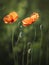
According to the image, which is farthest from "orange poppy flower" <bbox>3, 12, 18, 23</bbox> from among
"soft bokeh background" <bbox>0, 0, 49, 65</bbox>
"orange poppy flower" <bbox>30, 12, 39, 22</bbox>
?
"orange poppy flower" <bbox>30, 12, 39, 22</bbox>

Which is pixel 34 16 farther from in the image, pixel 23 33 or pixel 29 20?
pixel 23 33

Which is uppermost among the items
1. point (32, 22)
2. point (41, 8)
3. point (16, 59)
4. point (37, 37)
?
point (41, 8)

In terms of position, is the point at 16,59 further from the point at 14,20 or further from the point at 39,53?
→ the point at 14,20

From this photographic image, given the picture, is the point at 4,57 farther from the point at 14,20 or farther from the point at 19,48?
the point at 14,20

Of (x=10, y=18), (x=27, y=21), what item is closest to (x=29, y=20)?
(x=27, y=21)

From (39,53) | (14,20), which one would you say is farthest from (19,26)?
(39,53)

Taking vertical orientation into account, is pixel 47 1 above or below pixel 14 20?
above

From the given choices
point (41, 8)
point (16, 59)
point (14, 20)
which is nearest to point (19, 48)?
point (16, 59)

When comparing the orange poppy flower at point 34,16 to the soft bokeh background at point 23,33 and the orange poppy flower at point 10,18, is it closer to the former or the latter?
the soft bokeh background at point 23,33
